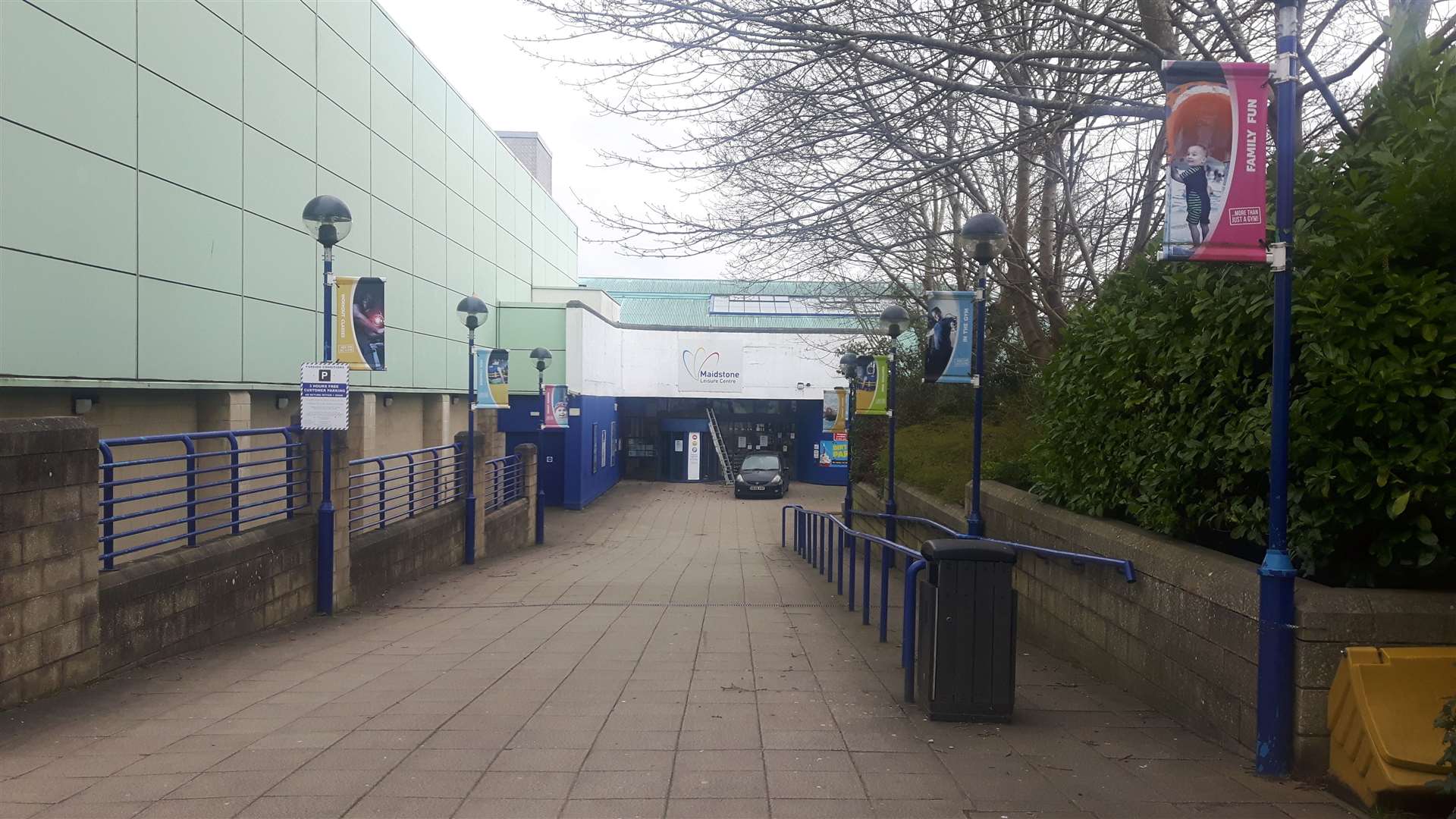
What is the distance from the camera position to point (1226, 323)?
6492 millimetres

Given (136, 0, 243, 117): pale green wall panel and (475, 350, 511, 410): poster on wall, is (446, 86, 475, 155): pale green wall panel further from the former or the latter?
Answer: (136, 0, 243, 117): pale green wall panel

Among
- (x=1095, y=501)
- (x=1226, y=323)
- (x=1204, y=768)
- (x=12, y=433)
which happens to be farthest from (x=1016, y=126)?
(x=12, y=433)

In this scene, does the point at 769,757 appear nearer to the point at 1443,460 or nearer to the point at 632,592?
the point at 1443,460

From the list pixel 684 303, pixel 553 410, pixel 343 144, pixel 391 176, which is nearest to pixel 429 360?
pixel 553 410

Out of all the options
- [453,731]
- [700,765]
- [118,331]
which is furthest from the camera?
[118,331]

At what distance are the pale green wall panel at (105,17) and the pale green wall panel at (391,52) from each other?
9102mm

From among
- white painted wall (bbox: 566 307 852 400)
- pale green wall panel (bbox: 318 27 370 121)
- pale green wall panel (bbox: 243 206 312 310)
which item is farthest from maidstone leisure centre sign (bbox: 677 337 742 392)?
pale green wall panel (bbox: 243 206 312 310)

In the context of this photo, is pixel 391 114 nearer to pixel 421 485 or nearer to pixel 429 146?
pixel 429 146

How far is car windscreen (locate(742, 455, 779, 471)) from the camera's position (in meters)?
41.7

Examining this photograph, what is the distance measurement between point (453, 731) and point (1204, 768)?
392 cm

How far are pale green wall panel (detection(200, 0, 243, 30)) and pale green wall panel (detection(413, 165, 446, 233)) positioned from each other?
29.6 feet

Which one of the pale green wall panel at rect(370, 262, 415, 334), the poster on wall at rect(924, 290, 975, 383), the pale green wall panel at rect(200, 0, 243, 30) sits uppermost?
the pale green wall panel at rect(200, 0, 243, 30)

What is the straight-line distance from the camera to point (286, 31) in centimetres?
1812

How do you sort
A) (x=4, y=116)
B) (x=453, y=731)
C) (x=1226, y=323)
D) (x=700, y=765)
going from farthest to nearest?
(x=4, y=116) < (x=1226, y=323) < (x=453, y=731) < (x=700, y=765)
